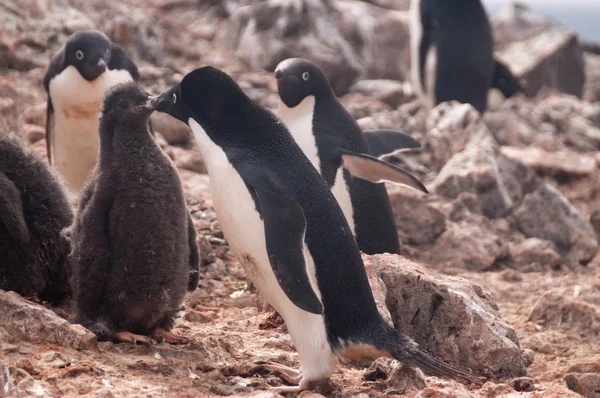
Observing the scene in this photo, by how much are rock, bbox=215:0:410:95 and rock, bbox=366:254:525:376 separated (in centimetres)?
639

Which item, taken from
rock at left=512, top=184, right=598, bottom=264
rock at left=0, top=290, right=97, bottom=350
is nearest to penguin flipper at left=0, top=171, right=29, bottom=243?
rock at left=0, top=290, right=97, bottom=350

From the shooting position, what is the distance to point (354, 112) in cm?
973

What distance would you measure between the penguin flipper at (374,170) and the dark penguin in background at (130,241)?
1548 mm

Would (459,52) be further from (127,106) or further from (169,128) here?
(127,106)

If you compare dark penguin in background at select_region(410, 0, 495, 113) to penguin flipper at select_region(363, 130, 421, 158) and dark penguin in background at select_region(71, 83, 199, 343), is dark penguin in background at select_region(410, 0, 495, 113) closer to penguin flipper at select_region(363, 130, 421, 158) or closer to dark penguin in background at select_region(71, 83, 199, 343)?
penguin flipper at select_region(363, 130, 421, 158)

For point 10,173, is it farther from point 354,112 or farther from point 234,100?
point 354,112

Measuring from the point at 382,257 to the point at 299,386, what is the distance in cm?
109

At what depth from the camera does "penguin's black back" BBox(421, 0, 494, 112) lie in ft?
36.4

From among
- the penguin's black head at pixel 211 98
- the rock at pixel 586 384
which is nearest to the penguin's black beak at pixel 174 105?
the penguin's black head at pixel 211 98

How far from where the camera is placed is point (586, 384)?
444 cm

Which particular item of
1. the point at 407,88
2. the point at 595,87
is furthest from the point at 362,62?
the point at 595,87

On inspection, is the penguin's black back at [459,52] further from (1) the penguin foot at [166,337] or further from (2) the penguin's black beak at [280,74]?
(1) the penguin foot at [166,337]

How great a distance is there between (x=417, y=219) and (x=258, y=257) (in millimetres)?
3625

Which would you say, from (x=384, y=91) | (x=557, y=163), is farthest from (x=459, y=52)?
(x=557, y=163)
